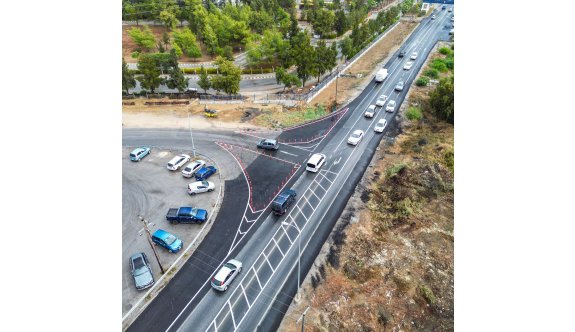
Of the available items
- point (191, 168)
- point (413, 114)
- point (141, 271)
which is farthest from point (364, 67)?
point (141, 271)

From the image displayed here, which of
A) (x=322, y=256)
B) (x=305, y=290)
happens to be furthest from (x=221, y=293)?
(x=322, y=256)

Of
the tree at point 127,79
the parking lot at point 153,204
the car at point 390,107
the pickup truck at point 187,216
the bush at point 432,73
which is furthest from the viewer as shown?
the bush at point 432,73

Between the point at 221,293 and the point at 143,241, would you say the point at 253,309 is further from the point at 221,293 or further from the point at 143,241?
the point at 143,241

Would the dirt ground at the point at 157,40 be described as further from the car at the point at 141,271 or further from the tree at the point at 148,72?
the car at the point at 141,271

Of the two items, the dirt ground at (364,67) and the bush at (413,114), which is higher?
the dirt ground at (364,67)

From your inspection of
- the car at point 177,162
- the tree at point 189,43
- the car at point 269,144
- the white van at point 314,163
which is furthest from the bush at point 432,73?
the tree at point 189,43

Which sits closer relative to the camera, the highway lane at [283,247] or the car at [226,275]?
the highway lane at [283,247]

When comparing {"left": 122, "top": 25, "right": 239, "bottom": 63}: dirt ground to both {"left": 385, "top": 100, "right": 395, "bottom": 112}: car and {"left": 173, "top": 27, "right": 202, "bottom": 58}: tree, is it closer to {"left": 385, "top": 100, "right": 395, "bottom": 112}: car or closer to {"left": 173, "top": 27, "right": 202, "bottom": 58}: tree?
{"left": 173, "top": 27, "right": 202, "bottom": 58}: tree
